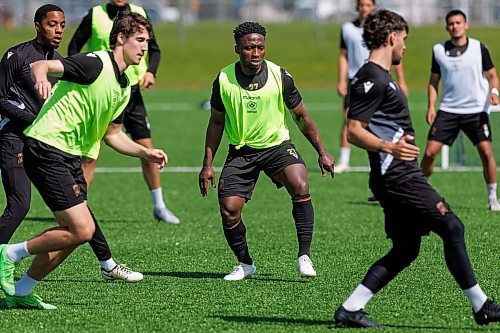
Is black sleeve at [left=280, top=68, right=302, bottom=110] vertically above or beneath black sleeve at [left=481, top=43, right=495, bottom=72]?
above

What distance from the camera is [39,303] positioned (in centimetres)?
735

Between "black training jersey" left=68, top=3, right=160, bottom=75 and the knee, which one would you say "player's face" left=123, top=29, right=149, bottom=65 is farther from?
"black training jersey" left=68, top=3, right=160, bottom=75

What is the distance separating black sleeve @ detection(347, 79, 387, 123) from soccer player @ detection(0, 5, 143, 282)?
2627 mm

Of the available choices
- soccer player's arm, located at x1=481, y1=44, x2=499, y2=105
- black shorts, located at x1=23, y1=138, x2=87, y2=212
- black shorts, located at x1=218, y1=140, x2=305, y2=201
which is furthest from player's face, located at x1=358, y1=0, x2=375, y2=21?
black shorts, located at x1=23, y1=138, x2=87, y2=212

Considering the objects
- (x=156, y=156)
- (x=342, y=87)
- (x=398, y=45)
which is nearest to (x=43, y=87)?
(x=156, y=156)

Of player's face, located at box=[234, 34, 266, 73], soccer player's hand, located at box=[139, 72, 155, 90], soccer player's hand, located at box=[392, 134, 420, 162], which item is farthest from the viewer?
soccer player's hand, located at box=[139, 72, 155, 90]

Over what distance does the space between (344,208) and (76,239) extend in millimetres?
5954

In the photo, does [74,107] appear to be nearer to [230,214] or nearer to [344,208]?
[230,214]

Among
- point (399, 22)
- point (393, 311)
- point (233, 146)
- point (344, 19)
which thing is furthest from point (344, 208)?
point (344, 19)

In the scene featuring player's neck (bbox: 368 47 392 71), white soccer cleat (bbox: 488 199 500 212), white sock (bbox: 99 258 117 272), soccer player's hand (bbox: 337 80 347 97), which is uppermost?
player's neck (bbox: 368 47 392 71)

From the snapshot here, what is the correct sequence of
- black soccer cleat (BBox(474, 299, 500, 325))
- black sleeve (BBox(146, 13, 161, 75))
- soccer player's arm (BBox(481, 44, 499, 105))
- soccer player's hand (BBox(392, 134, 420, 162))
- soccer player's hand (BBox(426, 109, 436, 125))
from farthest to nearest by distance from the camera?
soccer player's hand (BBox(426, 109, 436, 125)) → soccer player's arm (BBox(481, 44, 499, 105)) → black sleeve (BBox(146, 13, 161, 75)) → black soccer cleat (BBox(474, 299, 500, 325)) → soccer player's hand (BBox(392, 134, 420, 162))

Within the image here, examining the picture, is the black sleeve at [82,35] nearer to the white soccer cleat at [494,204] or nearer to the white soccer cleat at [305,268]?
the white soccer cleat at [305,268]

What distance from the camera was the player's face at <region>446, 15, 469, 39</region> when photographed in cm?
1167

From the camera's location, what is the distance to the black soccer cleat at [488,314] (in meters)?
6.42
